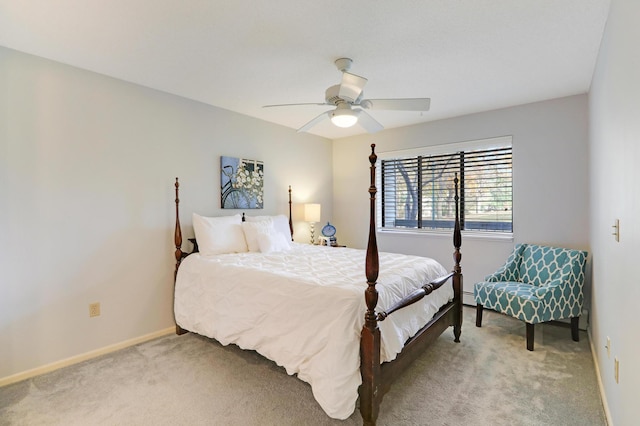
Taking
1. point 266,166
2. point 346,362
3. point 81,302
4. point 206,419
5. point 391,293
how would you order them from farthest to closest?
1. point 266,166
2. point 81,302
3. point 391,293
4. point 206,419
5. point 346,362

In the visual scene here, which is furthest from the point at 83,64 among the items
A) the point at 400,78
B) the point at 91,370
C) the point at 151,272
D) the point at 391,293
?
the point at 391,293

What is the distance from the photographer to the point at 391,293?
2188 millimetres

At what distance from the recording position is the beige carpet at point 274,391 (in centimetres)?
198

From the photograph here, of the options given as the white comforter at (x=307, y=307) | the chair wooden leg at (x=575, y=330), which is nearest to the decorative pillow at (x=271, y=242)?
the white comforter at (x=307, y=307)

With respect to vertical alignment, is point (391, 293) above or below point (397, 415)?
above

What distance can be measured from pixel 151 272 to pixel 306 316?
199cm

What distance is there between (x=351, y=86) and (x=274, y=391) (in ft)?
7.35

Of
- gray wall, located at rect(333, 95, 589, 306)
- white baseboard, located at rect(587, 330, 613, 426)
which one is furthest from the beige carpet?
gray wall, located at rect(333, 95, 589, 306)

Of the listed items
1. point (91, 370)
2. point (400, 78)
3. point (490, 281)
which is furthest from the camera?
point (490, 281)

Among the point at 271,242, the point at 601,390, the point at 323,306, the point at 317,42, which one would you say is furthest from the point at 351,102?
the point at 601,390

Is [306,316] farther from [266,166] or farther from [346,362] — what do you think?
[266,166]

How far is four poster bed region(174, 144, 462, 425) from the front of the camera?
1.84 metres

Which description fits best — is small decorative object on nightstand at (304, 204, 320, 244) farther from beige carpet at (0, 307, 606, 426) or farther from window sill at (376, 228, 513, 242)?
beige carpet at (0, 307, 606, 426)

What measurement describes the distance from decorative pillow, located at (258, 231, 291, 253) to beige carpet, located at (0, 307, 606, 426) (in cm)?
103
